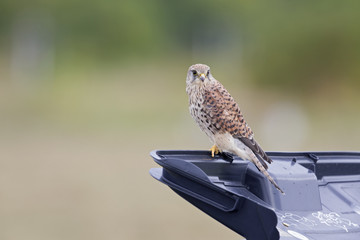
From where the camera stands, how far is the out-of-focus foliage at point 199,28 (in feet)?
65.9

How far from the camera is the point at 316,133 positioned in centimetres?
1449

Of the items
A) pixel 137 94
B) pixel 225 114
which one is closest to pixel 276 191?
pixel 225 114

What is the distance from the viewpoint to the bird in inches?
130

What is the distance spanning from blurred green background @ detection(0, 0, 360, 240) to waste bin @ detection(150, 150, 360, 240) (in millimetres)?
4819

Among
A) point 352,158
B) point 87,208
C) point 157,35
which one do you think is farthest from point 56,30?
point 352,158

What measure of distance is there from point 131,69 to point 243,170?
18430 mm

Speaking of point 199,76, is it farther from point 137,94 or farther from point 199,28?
point 199,28

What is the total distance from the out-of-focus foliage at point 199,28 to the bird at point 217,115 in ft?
52.5

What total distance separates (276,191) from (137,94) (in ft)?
51.6

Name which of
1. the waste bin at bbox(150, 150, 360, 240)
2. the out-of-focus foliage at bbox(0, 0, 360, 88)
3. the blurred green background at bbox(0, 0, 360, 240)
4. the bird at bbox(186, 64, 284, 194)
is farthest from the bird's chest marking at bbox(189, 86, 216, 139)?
the out-of-focus foliage at bbox(0, 0, 360, 88)

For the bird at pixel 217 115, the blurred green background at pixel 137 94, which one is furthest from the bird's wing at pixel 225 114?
the blurred green background at pixel 137 94

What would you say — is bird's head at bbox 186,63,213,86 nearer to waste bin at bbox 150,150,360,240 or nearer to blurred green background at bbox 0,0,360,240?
waste bin at bbox 150,150,360,240

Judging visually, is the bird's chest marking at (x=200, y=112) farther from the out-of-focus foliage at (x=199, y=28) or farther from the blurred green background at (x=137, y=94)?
the out-of-focus foliage at (x=199, y=28)

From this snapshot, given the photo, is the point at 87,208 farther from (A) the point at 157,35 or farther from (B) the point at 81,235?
(A) the point at 157,35
